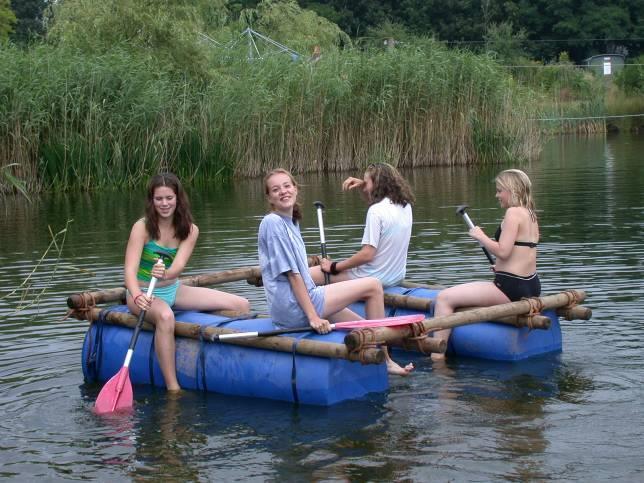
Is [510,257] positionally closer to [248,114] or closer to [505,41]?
[248,114]

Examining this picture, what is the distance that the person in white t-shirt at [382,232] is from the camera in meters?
8.29

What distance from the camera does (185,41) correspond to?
25.4 metres

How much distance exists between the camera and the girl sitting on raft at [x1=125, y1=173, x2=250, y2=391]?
24.9 feet

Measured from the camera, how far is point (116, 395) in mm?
7145

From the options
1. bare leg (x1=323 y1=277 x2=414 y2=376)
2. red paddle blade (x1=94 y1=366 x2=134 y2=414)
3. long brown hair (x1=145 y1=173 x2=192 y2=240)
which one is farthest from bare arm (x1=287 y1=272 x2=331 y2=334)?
red paddle blade (x1=94 y1=366 x2=134 y2=414)

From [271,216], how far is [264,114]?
51.9 ft

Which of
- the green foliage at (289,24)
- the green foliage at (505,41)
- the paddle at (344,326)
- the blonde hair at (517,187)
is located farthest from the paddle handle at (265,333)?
the green foliage at (505,41)

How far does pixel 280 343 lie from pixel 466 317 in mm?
1283

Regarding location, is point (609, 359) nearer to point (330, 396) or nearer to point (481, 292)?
point (481, 292)

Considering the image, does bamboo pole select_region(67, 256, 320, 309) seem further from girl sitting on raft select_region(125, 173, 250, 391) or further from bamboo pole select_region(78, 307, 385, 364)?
girl sitting on raft select_region(125, 173, 250, 391)

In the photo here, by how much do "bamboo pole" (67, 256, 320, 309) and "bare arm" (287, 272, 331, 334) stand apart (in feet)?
5.97

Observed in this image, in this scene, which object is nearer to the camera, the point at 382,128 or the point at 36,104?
the point at 36,104

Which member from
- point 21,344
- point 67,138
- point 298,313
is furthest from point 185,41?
point 298,313

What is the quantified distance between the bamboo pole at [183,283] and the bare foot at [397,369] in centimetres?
194
